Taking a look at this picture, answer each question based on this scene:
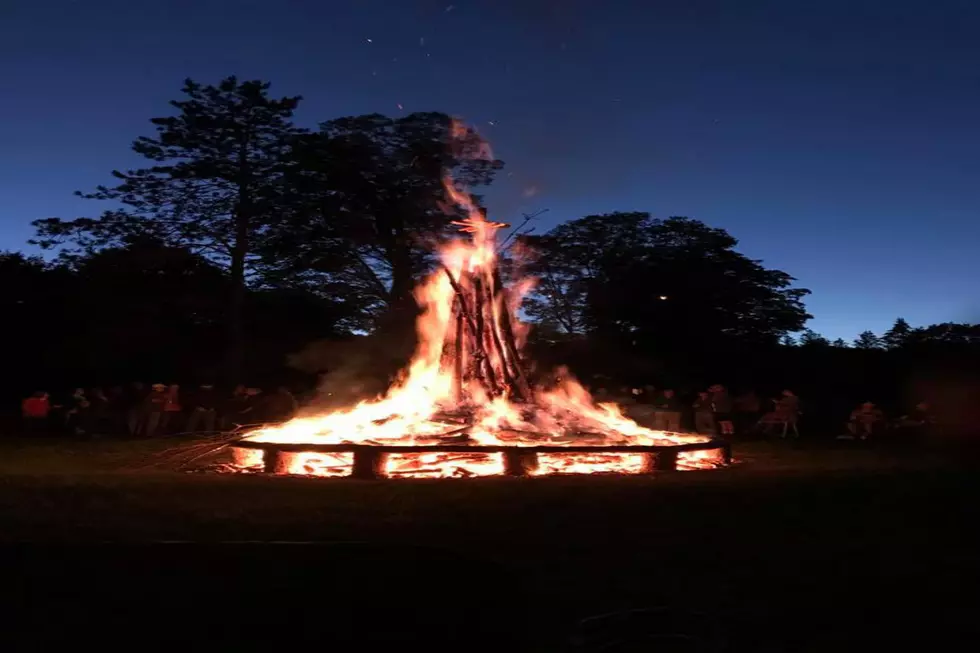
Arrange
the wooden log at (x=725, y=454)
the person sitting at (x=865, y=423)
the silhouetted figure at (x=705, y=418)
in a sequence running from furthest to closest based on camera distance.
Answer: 1. the silhouetted figure at (x=705, y=418)
2. the person sitting at (x=865, y=423)
3. the wooden log at (x=725, y=454)

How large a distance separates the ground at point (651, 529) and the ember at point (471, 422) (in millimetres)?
1081

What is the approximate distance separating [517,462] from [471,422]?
88.4 inches

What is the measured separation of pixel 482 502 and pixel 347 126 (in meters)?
24.9

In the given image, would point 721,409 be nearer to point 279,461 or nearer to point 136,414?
point 279,461

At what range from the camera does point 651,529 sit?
319 inches

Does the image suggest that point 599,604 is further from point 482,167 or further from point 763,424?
point 482,167

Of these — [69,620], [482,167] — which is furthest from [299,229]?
[69,620]

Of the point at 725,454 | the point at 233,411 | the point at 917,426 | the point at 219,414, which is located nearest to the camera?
the point at 725,454

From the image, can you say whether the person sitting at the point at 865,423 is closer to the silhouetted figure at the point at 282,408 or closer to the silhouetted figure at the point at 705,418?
the silhouetted figure at the point at 705,418

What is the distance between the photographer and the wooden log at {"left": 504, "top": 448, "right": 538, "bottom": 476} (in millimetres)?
13164

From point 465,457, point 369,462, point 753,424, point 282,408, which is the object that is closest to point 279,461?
point 369,462

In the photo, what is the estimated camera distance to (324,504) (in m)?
9.75

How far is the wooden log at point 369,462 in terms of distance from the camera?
1288 cm

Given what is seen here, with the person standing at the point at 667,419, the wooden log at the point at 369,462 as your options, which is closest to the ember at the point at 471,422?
the wooden log at the point at 369,462
